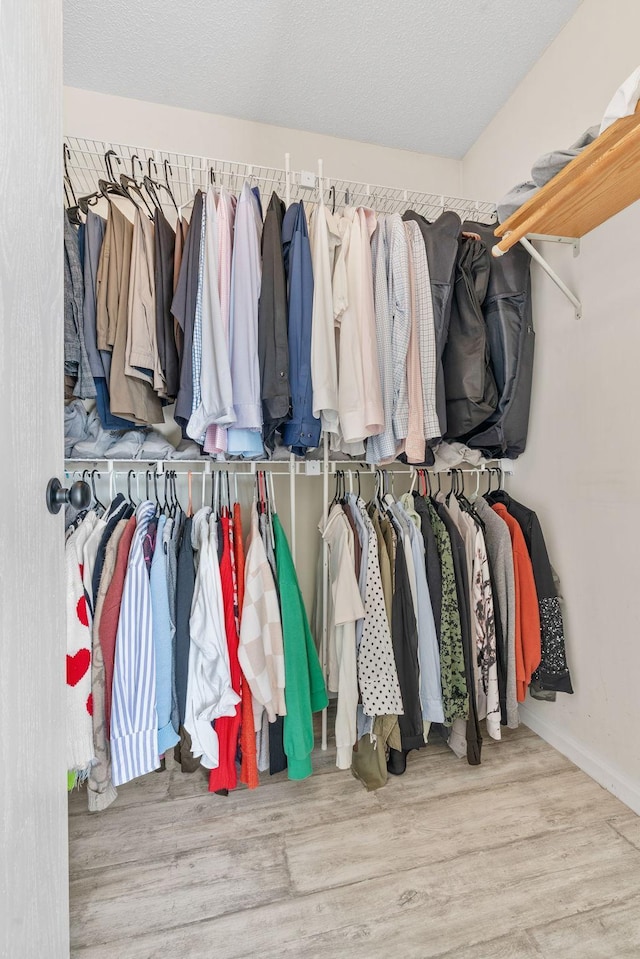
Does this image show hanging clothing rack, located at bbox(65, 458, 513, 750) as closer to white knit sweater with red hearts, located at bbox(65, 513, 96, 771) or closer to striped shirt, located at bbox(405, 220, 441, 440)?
striped shirt, located at bbox(405, 220, 441, 440)

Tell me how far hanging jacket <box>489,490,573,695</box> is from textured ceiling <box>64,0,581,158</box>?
182 centimetres

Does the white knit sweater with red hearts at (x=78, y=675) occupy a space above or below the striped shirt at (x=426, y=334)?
below

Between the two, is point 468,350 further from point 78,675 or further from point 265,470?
point 78,675

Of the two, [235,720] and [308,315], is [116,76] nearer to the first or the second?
[308,315]

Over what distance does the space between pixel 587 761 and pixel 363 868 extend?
91 cm

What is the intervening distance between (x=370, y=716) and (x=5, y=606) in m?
1.37

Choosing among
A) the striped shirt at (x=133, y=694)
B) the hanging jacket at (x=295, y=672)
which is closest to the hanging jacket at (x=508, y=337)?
the hanging jacket at (x=295, y=672)

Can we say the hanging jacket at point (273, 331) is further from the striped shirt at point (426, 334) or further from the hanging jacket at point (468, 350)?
the hanging jacket at point (468, 350)

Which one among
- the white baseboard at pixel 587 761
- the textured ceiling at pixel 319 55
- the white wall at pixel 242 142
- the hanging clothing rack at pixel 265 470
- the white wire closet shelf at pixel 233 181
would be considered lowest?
the white baseboard at pixel 587 761

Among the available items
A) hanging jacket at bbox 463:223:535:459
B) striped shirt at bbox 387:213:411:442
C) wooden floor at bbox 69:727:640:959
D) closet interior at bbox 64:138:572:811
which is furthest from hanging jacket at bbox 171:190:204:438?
wooden floor at bbox 69:727:640:959

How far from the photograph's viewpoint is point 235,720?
1521mm

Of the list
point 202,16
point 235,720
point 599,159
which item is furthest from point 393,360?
point 202,16

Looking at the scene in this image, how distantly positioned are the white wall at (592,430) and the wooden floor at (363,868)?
27 cm

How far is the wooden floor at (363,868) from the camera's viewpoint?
109 cm
